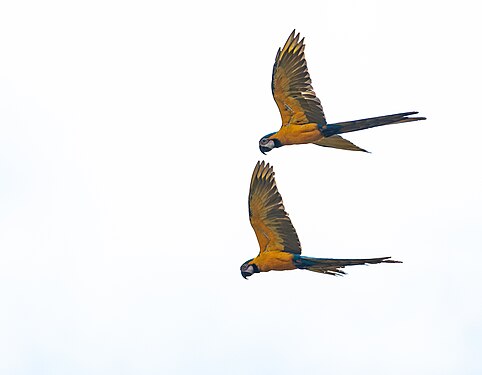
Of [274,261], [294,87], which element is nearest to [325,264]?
[274,261]

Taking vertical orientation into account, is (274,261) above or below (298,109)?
below

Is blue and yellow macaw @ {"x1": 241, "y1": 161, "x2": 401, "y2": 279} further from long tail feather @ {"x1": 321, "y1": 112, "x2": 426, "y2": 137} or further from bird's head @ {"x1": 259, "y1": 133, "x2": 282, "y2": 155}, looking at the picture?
long tail feather @ {"x1": 321, "y1": 112, "x2": 426, "y2": 137}

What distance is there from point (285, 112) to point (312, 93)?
1.11 metres

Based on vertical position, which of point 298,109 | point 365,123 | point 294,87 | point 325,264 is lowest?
point 325,264

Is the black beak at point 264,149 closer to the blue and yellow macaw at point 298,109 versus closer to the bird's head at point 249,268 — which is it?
the blue and yellow macaw at point 298,109

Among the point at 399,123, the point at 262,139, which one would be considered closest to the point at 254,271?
the point at 262,139

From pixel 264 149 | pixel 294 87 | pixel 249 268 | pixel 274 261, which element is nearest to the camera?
pixel 294 87

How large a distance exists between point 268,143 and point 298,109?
5.52ft

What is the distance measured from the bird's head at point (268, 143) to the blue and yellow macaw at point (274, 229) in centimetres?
132

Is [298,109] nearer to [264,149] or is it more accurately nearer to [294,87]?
[294,87]

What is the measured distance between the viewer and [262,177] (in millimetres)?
32500

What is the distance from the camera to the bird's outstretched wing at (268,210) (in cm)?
3253

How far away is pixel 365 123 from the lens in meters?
31.5

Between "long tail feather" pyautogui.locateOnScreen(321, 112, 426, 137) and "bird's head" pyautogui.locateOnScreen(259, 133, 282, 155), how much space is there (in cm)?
158
